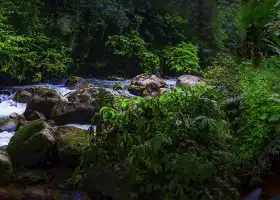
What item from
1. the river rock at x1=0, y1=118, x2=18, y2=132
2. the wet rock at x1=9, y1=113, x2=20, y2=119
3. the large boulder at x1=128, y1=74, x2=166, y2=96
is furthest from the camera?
the large boulder at x1=128, y1=74, x2=166, y2=96

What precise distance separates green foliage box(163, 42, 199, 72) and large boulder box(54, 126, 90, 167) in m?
7.96

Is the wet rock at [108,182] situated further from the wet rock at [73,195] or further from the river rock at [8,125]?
the river rock at [8,125]

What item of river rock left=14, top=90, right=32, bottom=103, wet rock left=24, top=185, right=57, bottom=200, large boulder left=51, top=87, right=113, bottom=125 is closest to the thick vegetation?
wet rock left=24, top=185, right=57, bottom=200

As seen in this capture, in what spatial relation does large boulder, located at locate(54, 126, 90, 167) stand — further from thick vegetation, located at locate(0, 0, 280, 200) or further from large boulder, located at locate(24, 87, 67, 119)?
large boulder, located at locate(24, 87, 67, 119)

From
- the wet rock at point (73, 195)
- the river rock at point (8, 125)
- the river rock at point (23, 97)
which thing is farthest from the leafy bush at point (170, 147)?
the river rock at point (23, 97)

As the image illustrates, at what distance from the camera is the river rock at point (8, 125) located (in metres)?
6.54

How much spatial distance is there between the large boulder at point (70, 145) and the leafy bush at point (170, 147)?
4.31 feet

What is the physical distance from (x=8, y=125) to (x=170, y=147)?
15.2 ft

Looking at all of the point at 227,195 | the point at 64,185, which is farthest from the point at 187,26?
the point at 227,195

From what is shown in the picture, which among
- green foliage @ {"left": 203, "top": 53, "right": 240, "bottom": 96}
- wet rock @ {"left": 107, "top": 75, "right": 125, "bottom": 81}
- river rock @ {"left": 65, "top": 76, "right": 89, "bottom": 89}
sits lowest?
river rock @ {"left": 65, "top": 76, "right": 89, "bottom": 89}

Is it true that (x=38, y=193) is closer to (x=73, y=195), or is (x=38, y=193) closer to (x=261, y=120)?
(x=73, y=195)

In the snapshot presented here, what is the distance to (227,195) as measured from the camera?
2951mm

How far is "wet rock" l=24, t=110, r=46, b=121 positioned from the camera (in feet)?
22.8

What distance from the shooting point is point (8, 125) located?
6.64 metres
